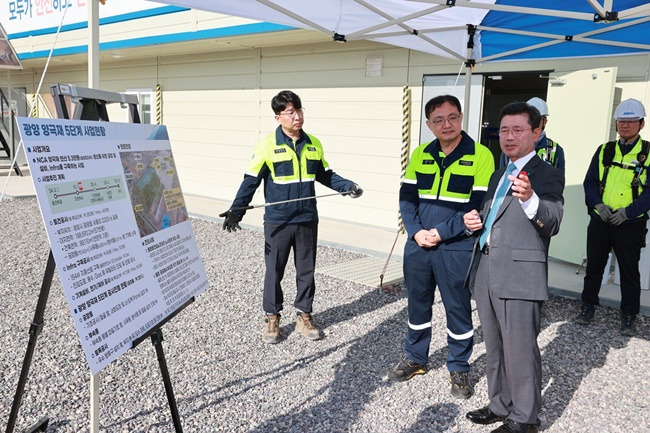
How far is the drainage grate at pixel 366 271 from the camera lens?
17.9ft

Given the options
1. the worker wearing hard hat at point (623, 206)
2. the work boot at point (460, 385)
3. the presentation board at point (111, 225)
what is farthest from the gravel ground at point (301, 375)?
the presentation board at point (111, 225)

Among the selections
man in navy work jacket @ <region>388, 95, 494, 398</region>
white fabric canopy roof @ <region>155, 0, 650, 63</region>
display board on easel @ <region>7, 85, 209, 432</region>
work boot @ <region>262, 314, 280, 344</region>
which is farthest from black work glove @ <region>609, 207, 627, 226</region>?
display board on easel @ <region>7, 85, 209, 432</region>

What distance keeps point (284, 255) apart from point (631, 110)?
296cm

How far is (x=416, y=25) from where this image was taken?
439 centimetres

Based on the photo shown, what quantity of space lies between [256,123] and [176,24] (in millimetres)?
2295

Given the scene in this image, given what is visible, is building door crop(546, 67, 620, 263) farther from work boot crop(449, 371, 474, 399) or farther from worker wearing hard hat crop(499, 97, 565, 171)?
work boot crop(449, 371, 474, 399)

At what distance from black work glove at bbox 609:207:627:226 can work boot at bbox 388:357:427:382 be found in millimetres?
2038

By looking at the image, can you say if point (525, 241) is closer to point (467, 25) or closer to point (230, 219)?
point (230, 219)

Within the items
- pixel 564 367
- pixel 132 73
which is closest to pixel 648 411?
pixel 564 367

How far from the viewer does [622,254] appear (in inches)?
164

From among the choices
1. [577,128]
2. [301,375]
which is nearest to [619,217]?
[577,128]

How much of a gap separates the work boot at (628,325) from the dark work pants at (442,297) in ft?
6.00

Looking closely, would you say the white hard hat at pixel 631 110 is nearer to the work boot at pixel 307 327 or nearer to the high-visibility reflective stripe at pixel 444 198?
the high-visibility reflective stripe at pixel 444 198

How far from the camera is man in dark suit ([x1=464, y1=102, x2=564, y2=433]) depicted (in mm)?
2471
